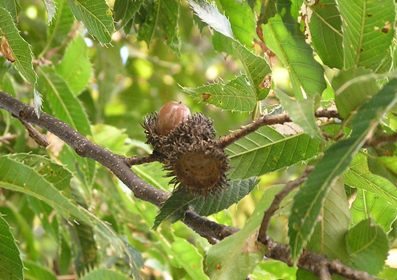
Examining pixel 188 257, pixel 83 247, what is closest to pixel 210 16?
pixel 188 257

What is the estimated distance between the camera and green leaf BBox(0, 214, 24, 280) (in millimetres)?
1373

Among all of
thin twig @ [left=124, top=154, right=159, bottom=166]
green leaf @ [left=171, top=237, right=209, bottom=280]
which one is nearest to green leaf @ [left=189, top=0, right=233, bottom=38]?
thin twig @ [left=124, top=154, right=159, bottom=166]

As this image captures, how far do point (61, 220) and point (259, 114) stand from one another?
0.98 metres

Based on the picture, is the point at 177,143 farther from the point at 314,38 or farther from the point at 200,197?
the point at 314,38

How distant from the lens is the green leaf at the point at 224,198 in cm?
134

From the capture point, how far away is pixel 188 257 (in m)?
2.00

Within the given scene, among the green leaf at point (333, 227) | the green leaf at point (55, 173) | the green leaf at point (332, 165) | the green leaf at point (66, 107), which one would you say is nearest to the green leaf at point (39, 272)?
the green leaf at point (66, 107)

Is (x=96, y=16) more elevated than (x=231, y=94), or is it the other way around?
(x=96, y=16)

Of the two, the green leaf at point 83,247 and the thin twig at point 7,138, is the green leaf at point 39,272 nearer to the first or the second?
the green leaf at point 83,247

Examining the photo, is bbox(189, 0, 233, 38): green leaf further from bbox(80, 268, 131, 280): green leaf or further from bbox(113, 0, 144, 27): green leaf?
bbox(80, 268, 131, 280): green leaf

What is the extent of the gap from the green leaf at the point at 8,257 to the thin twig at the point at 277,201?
1.57 feet

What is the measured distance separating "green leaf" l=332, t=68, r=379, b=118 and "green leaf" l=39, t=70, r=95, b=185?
104cm

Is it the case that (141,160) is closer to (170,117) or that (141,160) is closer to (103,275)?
(170,117)

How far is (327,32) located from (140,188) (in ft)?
1.54
